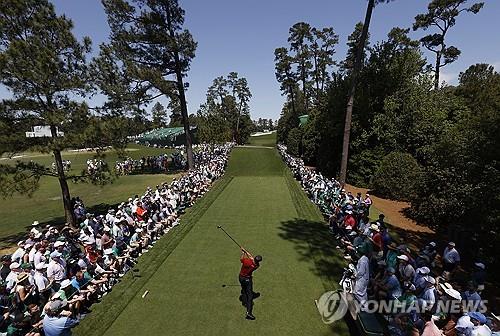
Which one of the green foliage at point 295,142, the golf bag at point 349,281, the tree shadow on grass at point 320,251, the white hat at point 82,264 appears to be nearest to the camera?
the golf bag at point 349,281

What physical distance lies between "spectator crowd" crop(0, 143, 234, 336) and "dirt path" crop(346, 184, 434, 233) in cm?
1099

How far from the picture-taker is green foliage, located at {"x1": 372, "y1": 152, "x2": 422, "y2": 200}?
Answer: 21.5 m

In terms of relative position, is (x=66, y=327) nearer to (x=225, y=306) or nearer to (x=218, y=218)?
(x=225, y=306)

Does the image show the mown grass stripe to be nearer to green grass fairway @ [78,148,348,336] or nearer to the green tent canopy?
green grass fairway @ [78,148,348,336]

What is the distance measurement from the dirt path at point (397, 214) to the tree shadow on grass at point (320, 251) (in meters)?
3.96

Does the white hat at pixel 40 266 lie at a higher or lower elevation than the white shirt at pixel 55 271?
higher

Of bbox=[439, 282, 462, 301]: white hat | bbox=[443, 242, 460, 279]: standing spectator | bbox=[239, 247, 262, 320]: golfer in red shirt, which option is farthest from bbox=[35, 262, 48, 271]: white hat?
bbox=[443, 242, 460, 279]: standing spectator

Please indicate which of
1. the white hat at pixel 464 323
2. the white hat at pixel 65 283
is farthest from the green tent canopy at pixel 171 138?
the white hat at pixel 464 323

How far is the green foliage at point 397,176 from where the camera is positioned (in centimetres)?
2145

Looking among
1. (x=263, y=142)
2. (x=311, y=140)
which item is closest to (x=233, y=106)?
(x=263, y=142)

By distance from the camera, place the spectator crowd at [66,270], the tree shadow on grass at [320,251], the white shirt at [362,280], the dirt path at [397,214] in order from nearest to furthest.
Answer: the spectator crowd at [66,270] → the white shirt at [362,280] → the tree shadow on grass at [320,251] → the dirt path at [397,214]

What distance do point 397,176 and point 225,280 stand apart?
15.2 metres

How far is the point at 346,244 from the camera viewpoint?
476 inches

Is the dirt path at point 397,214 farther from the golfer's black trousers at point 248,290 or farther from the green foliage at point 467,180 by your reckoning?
the golfer's black trousers at point 248,290
